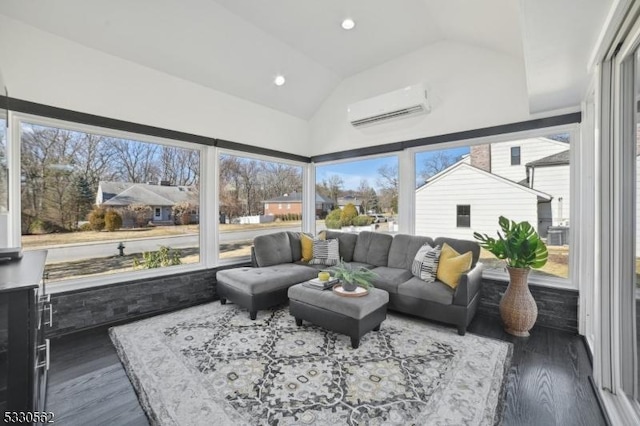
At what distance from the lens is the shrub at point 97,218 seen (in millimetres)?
3377

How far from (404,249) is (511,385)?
84.3 inches

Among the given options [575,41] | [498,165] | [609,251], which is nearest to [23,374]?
[609,251]

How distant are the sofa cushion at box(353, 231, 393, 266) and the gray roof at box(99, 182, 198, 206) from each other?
2.66m

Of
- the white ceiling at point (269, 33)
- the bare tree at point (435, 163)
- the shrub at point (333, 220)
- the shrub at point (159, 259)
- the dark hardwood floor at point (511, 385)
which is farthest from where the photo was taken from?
the shrub at point (333, 220)

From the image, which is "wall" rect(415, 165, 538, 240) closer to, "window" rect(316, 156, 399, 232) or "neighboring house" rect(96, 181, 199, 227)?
"window" rect(316, 156, 399, 232)

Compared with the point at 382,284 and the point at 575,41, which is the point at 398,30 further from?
the point at 382,284

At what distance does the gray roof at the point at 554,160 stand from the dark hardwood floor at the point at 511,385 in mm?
1976

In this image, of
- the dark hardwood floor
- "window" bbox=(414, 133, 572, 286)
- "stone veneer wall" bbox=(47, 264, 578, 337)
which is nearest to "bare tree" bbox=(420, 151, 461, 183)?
"window" bbox=(414, 133, 572, 286)

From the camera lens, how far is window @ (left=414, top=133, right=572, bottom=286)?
11.4 ft

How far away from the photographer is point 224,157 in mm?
4676

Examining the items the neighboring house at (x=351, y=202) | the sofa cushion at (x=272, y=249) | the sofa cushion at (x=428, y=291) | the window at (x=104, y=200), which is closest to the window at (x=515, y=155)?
the sofa cushion at (x=428, y=291)

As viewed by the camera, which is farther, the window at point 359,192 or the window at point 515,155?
the window at point 359,192

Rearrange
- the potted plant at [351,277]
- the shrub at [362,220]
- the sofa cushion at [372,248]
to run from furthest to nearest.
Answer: the shrub at [362,220] → the sofa cushion at [372,248] → the potted plant at [351,277]

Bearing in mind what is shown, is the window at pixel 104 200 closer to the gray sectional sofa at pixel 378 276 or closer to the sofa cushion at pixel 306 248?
the gray sectional sofa at pixel 378 276
